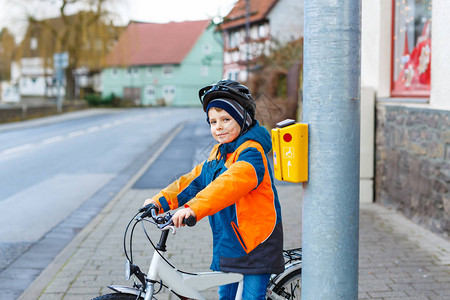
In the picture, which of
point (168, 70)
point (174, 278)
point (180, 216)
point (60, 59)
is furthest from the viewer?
point (168, 70)

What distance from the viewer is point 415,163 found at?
639cm

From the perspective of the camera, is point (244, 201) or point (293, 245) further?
point (293, 245)

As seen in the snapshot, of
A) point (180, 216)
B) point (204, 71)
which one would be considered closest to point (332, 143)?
point (180, 216)

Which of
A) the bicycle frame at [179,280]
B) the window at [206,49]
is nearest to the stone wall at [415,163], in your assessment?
the bicycle frame at [179,280]

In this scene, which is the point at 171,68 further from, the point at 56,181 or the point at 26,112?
the point at 56,181

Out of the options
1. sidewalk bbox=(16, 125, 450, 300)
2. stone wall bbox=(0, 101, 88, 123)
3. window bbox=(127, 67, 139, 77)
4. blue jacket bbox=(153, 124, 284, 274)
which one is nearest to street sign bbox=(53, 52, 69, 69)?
stone wall bbox=(0, 101, 88, 123)

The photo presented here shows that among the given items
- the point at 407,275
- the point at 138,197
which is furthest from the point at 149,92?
the point at 407,275

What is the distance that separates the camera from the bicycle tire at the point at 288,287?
2916 millimetres

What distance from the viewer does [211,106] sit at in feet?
8.73

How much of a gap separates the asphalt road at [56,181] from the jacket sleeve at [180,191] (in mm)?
3105

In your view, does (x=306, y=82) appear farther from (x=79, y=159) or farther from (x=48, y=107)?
(x=48, y=107)

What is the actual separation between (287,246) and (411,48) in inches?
129

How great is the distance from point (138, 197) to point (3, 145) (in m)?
10.4

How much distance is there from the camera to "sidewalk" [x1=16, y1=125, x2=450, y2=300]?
4.26 meters
